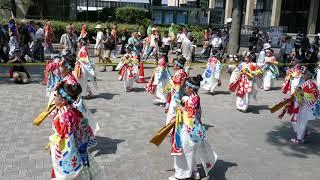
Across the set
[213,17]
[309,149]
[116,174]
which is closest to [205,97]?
[309,149]

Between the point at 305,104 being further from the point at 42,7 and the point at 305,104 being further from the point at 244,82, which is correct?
the point at 42,7

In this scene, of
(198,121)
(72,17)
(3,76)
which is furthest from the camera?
(72,17)

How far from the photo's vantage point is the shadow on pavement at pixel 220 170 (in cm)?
714

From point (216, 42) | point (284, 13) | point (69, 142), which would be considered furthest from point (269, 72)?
point (284, 13)

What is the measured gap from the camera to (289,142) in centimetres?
924

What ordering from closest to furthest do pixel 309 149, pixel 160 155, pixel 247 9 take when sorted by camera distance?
pixel 160 155 → pixel 309 149 → pixel 247 9

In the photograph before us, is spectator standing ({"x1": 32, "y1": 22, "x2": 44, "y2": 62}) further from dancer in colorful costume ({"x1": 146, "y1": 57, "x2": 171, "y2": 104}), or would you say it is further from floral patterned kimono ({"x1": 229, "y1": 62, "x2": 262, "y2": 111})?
floral patterned kimono ({"x1": 229, "y1": 62, "x2": 262, "y2": 111})

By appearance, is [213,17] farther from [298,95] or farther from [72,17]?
[298,95]

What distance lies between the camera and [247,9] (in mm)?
50500

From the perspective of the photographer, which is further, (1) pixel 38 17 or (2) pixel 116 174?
(1) pixel 38 17

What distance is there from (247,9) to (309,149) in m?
43.6

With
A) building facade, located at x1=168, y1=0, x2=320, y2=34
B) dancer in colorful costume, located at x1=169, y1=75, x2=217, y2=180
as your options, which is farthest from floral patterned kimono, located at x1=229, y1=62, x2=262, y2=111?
building facade, located at x1=168, y1=0, x2=320, y2=34

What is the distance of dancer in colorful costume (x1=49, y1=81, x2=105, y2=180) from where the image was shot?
523 cm

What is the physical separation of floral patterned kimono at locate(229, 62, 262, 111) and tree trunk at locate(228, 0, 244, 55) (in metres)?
7.09
